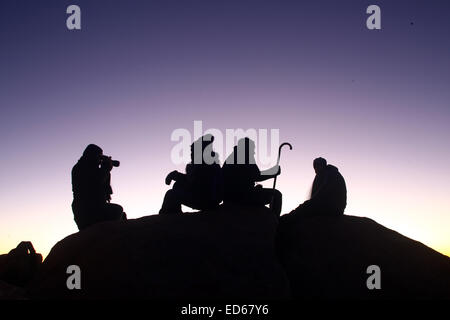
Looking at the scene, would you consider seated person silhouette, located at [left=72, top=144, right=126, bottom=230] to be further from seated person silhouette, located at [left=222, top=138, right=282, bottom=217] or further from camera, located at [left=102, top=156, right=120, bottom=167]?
seated person silhouette, located at [left=222, top=138, right=282, bottom=217]

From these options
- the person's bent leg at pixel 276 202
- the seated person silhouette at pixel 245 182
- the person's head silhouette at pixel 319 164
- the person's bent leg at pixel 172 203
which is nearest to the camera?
the person's bent leg at pixel 172 203

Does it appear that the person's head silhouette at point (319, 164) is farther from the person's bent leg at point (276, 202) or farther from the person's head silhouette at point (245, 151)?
the person's head silhouette at point (245, 151)

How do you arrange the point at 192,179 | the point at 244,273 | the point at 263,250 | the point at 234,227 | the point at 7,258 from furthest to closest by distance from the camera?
the point at 7,258
the point at 192,179
the point at 234,227
the point at 263,250
the point at 244,273

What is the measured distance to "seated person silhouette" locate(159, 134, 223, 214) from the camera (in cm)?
891

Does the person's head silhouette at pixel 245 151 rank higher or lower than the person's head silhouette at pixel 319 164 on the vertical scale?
higher

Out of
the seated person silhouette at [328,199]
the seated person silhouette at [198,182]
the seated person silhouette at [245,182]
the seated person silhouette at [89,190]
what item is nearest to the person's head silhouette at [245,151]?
the seated person silhouette at [245,182]

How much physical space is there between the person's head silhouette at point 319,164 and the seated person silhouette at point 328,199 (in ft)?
1.03

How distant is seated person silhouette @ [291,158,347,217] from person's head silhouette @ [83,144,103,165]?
210 inches

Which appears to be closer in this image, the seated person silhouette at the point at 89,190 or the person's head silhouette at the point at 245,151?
the seated person silhouette at the point at 89,190

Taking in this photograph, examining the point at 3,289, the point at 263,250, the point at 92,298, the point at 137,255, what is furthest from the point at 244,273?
the point at 3,289

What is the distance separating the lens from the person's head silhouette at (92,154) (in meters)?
8.94
